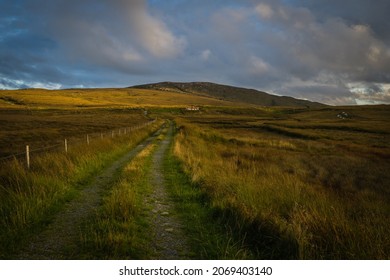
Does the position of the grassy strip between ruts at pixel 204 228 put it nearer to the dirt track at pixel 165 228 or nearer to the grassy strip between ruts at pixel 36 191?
the dirt track at pixel 165 228

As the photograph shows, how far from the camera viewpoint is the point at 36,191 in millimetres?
8195

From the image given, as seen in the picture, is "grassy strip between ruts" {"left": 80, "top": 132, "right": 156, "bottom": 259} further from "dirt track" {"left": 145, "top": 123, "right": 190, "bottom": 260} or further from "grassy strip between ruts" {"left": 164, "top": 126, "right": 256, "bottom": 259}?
"grassy strip between ruts" {"left": 164, "top": 126, "right": 256, "bottom": 259}

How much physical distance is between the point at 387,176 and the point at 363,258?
16383 mm

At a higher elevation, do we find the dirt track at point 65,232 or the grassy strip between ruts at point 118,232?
the grassy strip between ruts at point 118,232

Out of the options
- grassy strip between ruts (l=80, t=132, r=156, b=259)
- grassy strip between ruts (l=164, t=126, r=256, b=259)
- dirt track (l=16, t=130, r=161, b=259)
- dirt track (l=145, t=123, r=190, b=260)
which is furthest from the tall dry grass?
dirt track (l=16, t=130, r=161, b=259)

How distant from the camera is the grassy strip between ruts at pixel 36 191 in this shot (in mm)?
5968

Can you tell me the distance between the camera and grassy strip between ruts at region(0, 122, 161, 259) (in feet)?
19.6

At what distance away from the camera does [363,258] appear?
193 inches

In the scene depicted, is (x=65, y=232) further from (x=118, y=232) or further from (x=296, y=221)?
(x=296, y=221)

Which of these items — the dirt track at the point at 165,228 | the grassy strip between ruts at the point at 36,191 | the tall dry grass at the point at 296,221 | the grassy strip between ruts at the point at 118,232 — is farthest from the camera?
the grassy strip between ruts at the point at 36,191

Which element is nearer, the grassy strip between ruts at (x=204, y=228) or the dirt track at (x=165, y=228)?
the grassy strip between ruts at (x=204, y=228)

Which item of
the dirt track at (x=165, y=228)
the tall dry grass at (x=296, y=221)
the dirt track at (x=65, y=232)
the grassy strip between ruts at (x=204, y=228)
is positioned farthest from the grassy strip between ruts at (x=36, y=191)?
the tall dry grass at (x=296, y=221)
